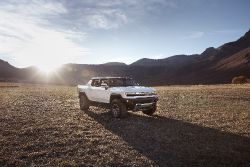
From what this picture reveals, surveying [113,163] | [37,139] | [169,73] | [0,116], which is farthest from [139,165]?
[169,73]

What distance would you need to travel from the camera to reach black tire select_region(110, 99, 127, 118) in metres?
16.8

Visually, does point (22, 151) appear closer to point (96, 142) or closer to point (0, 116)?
point (96, 142)

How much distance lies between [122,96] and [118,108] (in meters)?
0.71

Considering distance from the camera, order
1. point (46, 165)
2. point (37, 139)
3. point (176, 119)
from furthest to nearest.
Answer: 1. point (176, 119)
2. point (37, 139)
3. point (46, 165)

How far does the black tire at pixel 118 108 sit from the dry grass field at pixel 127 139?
0.38 meters

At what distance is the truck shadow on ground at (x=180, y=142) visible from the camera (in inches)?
380

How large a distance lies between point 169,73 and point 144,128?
174m

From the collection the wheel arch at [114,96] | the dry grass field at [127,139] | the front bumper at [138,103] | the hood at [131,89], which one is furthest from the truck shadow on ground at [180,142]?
the hood at [131,89]

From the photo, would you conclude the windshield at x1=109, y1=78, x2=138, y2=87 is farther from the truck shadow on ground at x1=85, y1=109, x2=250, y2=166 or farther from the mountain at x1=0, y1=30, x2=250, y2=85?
the mountain at x1=0, y1=30, x2=250, y2=85

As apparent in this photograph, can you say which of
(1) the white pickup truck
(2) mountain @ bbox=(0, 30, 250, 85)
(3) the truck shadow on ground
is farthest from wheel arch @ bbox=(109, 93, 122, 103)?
(2) mountain @ bbox=(0, 30, 250, 85)

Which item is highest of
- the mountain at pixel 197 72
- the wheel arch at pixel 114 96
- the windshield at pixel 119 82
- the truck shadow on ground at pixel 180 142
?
the mountain at pixel 197 72

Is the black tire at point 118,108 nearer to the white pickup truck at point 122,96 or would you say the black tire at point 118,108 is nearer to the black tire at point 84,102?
the white pickup truck at point 122,96

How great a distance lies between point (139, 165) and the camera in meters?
9.16

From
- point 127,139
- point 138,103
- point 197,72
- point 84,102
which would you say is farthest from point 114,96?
point 197,72
